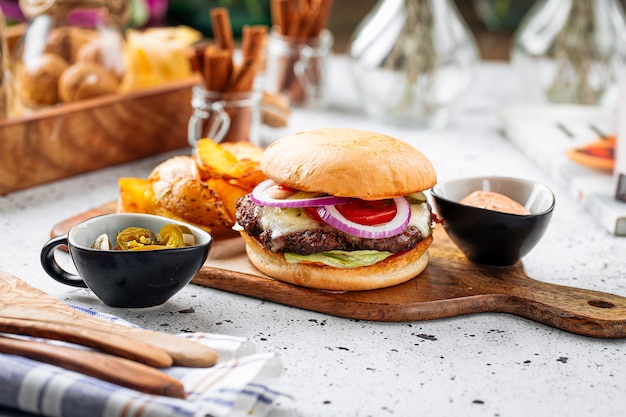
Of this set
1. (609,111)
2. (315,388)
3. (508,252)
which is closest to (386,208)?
(508,252)

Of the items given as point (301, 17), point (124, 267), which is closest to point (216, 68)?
point (301, 17)

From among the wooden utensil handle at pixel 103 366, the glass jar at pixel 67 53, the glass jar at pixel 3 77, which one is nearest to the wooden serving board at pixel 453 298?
the wooden utensil handle at pixel 103 366

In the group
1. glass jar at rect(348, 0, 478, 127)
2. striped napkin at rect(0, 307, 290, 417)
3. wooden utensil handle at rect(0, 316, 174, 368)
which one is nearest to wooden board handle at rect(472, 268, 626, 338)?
striped napkin at rect(0, 307, 290, 417)

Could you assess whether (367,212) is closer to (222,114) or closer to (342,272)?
(342,272)

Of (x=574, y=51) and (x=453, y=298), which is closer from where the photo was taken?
(x=453, y=298)

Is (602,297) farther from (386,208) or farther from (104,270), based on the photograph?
(104,270)
